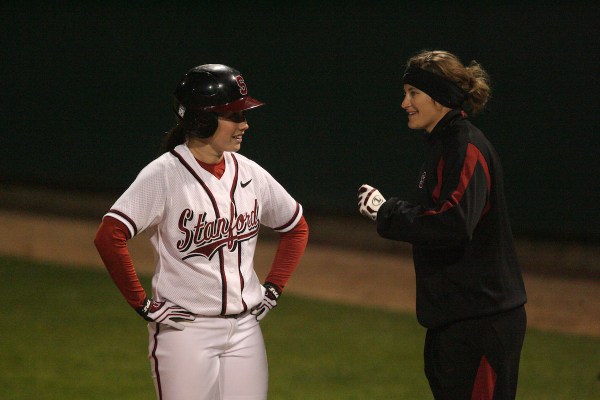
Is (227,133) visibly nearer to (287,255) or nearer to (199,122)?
(199,122)

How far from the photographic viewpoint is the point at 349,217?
9.30 metres

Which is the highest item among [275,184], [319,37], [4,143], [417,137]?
[275,184]

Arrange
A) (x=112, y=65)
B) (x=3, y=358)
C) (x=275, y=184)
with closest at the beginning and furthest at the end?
(x=275, y=184) < (x=3, y=358) < (x=112, y=65)

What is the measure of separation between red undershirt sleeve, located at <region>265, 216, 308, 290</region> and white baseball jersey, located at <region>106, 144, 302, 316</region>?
324mm

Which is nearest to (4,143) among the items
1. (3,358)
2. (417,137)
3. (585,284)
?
(417,137)

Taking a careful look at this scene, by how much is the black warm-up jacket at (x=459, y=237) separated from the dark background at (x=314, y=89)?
16.4ft

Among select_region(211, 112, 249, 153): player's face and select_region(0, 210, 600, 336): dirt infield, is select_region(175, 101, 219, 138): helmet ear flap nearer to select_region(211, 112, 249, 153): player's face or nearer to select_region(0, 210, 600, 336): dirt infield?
select_region(211, 112, 249, 153): player's face

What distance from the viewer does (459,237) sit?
A: 3.15m

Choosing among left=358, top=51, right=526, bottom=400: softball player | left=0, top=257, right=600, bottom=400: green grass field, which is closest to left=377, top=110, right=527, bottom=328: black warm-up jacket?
left=358, top=51, right=526, bottom=400: softball player

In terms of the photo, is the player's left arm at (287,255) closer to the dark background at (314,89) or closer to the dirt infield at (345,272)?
the dirt infield at (345,272)

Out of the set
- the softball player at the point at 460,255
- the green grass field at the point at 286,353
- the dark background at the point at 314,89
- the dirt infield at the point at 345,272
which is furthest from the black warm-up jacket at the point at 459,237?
the dark background at the point at 314,89

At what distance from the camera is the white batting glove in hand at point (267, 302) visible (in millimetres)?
3480

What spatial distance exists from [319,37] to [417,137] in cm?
144

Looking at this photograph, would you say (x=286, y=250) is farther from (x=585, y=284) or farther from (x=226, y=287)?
(x=585, y=284)
